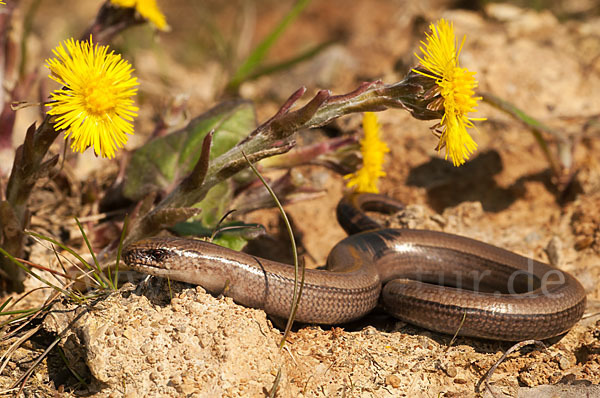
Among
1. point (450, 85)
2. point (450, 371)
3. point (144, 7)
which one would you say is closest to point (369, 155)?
point (450, 85)

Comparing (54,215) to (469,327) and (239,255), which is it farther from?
(469,327)

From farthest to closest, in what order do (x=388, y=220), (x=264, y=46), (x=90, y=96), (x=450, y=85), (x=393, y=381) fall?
(x=264, y=46)
(x=388, y=220)
(x=393, y=381)
(x=450, y=85)
(x=90, y=96)

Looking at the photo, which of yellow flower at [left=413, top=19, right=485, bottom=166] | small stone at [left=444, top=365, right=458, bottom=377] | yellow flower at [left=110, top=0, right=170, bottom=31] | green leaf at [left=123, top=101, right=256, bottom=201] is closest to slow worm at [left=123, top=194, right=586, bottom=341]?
small stone at [left=444, top=365, right=458, bottom=377]

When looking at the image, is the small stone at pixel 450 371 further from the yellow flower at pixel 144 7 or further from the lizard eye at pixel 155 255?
the yellow flower at pixel 144 7

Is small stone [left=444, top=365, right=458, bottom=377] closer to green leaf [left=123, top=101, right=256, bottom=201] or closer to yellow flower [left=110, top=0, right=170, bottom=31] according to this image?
green leaf [left=123, top=101, right=256, bottom=201]

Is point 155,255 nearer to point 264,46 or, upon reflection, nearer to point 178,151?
point 178,151

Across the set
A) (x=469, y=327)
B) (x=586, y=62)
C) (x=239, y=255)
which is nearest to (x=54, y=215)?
(x=239, y=255)
